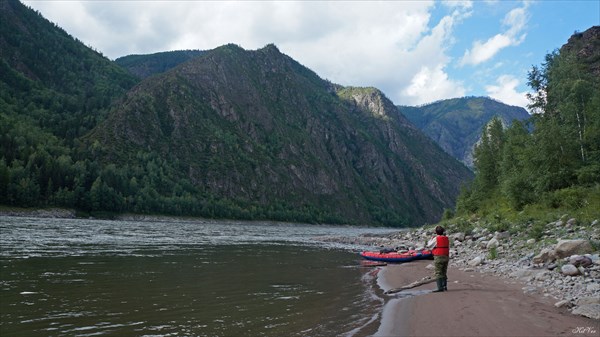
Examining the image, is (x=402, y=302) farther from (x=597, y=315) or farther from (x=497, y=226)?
(x=497, y=226)

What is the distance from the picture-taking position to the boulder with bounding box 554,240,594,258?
1552 cm

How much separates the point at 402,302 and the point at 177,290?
29.2ft

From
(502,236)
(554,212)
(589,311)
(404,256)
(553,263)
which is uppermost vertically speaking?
(554,212)

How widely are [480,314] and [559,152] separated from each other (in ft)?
102

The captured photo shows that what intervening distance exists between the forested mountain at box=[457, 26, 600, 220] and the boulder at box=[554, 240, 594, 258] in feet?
32.4

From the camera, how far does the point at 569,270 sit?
1356cm

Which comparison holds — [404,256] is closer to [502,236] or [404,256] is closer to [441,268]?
[502,236]

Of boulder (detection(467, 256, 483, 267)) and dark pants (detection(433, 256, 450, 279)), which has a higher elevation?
dark pants (detection(433, 256, 450, 279))

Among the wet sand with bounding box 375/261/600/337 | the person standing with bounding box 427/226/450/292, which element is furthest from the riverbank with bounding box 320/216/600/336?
the person standing with bounding box 427/226/450/292

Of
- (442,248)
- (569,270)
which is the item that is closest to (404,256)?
(442,248)

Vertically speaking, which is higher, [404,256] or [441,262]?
[441,262]

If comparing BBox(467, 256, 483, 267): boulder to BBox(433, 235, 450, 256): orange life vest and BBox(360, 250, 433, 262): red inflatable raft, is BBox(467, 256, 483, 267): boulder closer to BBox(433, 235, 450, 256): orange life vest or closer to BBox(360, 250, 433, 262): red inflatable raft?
BBox(360, 250, 433, 262): red inflatable raft

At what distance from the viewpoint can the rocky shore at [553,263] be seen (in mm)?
11430

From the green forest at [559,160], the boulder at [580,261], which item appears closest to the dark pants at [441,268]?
the boulder at [580,261]
